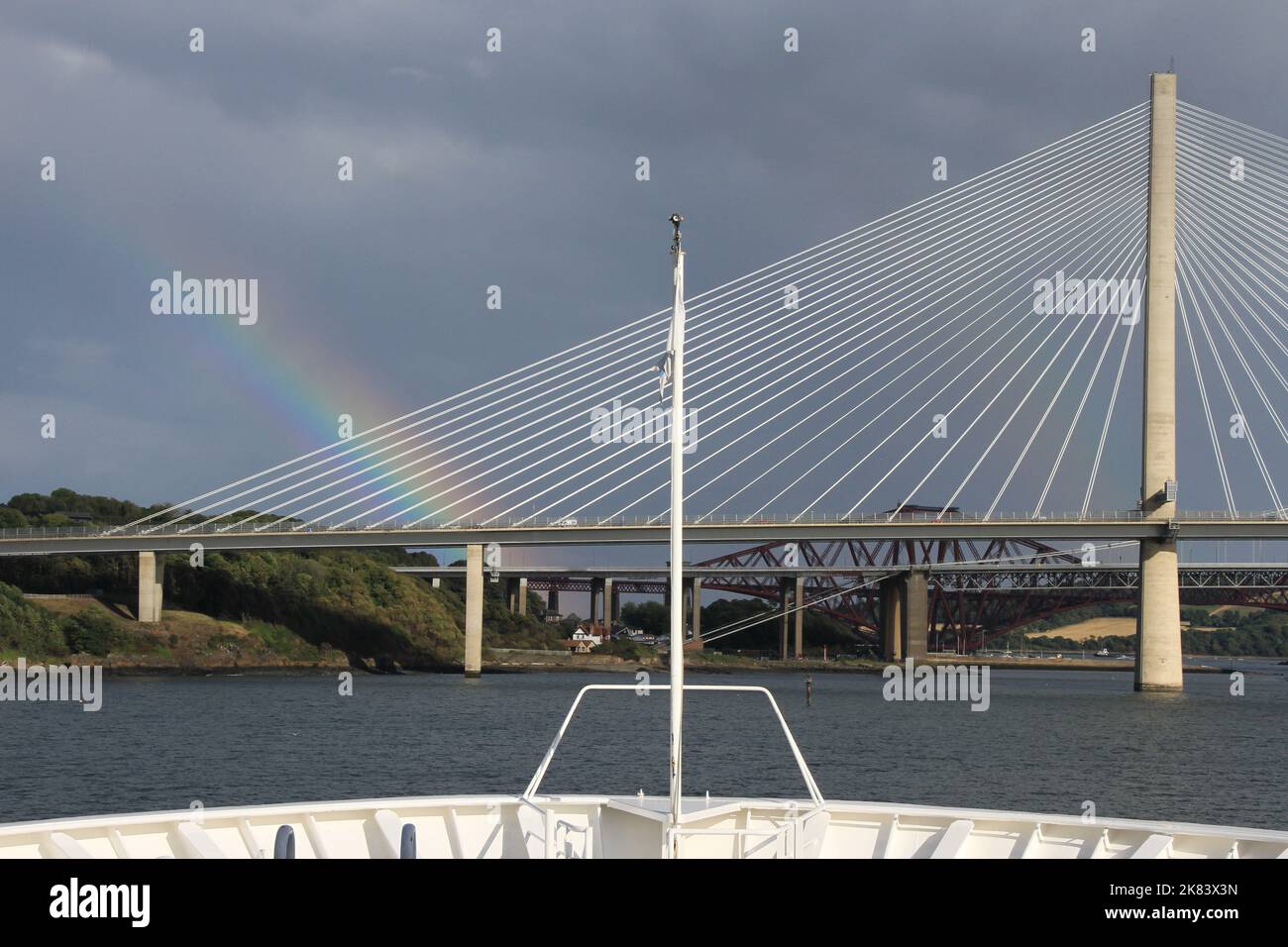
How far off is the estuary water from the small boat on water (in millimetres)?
19452

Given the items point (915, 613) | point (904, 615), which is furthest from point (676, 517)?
point (904, 615)

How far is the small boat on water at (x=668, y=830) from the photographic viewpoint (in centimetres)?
1035

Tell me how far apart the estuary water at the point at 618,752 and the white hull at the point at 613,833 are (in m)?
19.5

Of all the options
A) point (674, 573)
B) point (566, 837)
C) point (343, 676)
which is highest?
point (674, 573)

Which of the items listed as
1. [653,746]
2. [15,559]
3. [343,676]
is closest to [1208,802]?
[653,746]

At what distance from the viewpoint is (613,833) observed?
419 inches

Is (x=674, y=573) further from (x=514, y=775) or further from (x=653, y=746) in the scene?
(x=653, y=746)

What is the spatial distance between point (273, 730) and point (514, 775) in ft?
52.0

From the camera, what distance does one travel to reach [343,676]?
3027 inches

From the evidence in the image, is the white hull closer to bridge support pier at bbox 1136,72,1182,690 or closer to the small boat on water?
the small boat on water

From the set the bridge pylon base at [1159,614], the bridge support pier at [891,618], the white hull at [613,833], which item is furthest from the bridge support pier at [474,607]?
the white hull at [613,833]

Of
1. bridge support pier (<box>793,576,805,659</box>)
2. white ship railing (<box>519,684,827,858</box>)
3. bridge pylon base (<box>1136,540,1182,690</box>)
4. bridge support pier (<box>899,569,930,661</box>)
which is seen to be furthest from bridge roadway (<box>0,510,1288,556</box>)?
white ship railing (<box>519,684,827,858</box>)

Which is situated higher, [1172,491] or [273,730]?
[1172,491]
